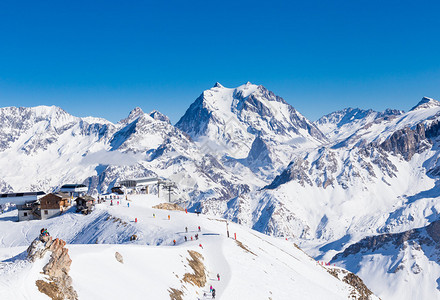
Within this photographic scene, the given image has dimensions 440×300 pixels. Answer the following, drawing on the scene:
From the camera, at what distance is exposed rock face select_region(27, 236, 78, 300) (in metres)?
34.6

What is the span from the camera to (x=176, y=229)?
79.7 m

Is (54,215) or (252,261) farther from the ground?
(54,215)

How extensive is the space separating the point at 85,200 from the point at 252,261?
5705cm

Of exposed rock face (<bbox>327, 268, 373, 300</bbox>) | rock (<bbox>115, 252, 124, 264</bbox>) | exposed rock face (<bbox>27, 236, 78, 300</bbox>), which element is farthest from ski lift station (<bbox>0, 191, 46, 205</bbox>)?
exposed rock face (<bbox>27, 236, 78, 300</bbox>)

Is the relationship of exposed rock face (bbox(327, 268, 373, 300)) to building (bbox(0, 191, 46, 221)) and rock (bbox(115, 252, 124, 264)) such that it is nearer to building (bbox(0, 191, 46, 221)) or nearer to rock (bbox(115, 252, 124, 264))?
rock (bbox(115, 252, 124, 264))

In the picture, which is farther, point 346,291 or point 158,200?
point 158,200

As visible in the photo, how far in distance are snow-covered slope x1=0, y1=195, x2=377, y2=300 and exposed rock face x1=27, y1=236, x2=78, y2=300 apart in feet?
2.32

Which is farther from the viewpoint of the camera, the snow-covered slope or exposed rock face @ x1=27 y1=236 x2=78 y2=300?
the snow-covered slope

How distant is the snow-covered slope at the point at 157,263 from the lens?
127 feet

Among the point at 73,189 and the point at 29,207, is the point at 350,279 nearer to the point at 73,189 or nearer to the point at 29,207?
the point at 73,189

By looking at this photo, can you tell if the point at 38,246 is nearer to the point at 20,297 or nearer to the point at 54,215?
the point at 20,297

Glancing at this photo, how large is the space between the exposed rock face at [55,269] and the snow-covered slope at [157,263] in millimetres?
706

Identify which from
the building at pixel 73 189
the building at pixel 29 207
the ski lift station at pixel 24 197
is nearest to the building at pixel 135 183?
the building at pixel 73 189

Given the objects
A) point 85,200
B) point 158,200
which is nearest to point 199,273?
point 85,200
